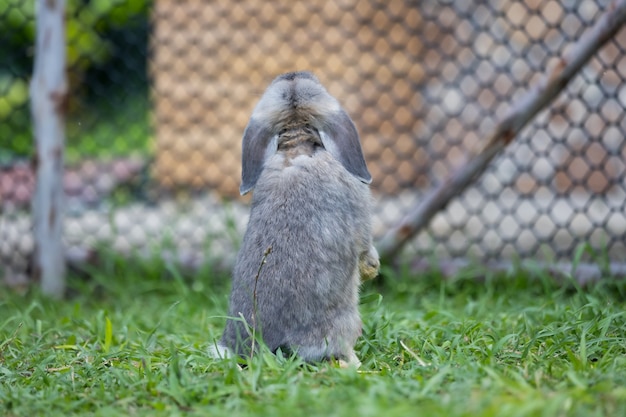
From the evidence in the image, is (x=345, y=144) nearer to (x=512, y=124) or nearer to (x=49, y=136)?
(x=512, y=124)

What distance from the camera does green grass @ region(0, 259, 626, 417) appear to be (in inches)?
60.9

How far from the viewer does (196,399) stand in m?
1.73

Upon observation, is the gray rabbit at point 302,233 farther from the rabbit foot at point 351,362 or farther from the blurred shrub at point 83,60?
the blurred shrub at point 83,60

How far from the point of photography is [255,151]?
2.25m

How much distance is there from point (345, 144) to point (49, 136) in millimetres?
2048

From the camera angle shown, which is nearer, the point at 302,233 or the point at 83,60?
the point at 302,233

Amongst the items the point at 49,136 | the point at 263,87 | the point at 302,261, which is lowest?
the point at 302,261

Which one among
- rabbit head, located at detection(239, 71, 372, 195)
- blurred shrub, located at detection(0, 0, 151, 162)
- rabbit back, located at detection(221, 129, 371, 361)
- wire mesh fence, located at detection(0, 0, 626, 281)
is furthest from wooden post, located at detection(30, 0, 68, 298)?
rabbit back, located at detection(221, 129, 371, 361)

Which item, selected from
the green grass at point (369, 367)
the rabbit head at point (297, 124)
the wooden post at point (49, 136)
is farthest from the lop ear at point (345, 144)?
the wooden post at point (49, 136)

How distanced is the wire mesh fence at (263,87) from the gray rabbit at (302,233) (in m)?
2.09

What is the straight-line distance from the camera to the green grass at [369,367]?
1.55 meters

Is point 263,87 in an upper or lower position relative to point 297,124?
upper

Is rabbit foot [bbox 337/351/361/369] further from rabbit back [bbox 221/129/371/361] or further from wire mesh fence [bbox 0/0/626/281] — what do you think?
wire mesh fence [bbox 0/0/626/281]

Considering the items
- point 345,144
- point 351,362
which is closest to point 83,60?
point 345,144
